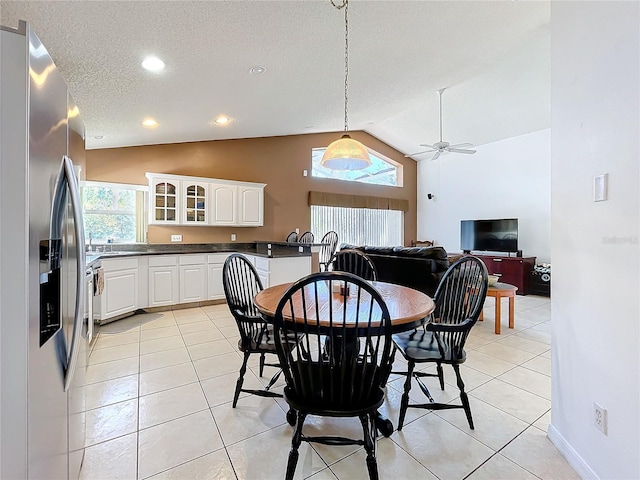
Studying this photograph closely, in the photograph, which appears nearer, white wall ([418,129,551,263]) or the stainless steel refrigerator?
the stainless steel refrigerator

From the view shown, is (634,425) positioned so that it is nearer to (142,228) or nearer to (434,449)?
(434,449)

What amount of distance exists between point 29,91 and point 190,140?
4.63 metres

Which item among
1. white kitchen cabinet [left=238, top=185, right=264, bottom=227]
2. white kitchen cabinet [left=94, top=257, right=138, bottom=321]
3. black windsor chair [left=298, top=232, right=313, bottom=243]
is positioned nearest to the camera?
white kitchen cabinet [left=94, top=257, right=138, bottom=321]

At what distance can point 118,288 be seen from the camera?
12.9 feet

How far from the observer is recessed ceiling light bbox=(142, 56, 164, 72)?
98.7 inches

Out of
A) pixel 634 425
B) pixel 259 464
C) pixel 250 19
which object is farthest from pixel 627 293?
pixel 250 19

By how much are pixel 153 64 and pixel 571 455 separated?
3.84 meters

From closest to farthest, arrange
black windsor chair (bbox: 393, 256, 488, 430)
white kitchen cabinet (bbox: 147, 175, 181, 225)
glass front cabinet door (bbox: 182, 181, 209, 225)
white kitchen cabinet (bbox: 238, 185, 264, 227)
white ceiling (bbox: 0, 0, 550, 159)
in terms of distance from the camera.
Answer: black windsor chair (bbox: 393, 256, 488, 430), white ceiling (bbox: 0, 0, 550, 159), white kitchen cabinet (bbox: 147, 175, 181, 225), glass front cabinet door (bbox: 182, 181, 209, 225), white kitchen cabinet (bbox: 238, 185, 264, 227)

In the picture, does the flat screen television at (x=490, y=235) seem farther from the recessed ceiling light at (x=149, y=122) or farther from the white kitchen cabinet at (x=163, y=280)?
the recessed ceiling light at (x=149, y=122)

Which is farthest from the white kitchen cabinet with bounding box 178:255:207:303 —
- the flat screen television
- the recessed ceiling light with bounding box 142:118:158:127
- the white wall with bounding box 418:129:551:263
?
the white wall with bounding box 418:129:551:263

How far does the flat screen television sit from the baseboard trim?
17.0 feet

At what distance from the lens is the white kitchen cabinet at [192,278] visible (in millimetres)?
4645

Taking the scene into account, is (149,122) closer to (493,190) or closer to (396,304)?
(396,304)

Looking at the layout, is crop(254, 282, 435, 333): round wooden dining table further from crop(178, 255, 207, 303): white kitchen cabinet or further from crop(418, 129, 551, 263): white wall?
crop(418, 129, 551, 263): white wall
